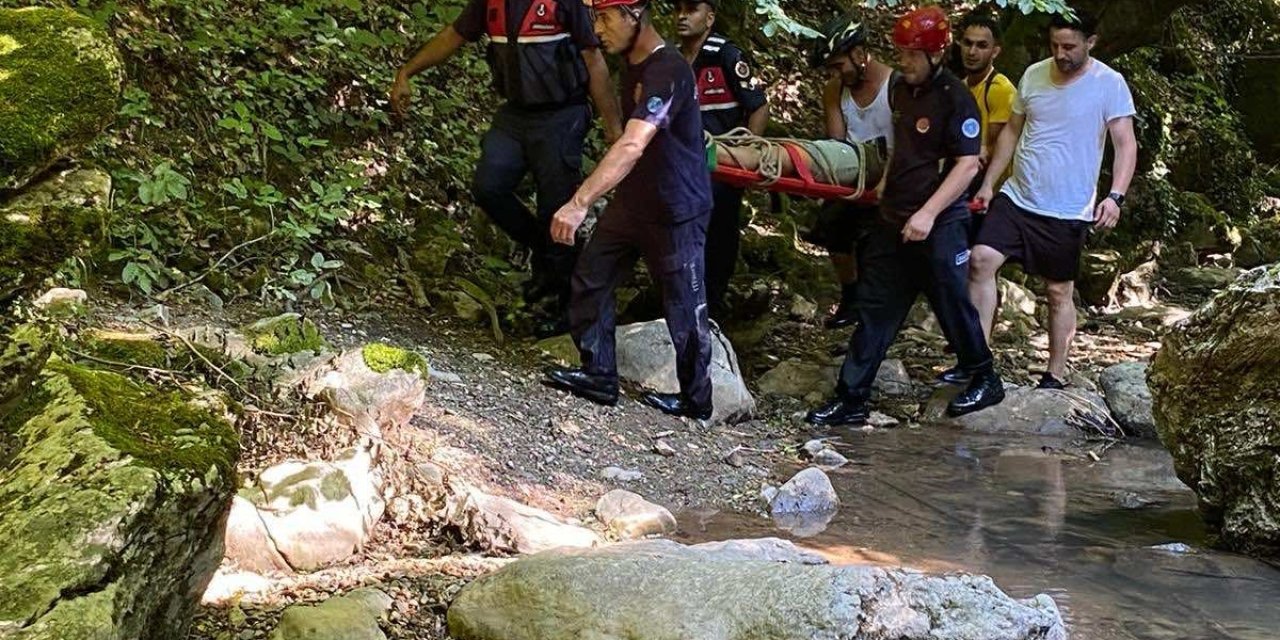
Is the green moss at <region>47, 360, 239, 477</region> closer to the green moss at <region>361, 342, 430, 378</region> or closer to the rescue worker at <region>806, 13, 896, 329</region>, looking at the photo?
the green moss at <region>361, 342, 430, 378</region>

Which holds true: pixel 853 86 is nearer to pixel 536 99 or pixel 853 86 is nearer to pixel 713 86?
pixel 713 86

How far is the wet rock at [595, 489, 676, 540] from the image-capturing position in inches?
169

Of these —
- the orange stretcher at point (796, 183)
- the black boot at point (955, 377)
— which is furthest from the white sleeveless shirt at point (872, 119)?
the black boot at point (955, 377)

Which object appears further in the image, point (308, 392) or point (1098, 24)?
point (1098, 24)

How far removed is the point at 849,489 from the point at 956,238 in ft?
5.49

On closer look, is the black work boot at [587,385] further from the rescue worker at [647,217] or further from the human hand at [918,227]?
the human hand at [918,227]

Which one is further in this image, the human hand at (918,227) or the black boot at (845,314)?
the black boot at (845,314)

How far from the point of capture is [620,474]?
4.93 m

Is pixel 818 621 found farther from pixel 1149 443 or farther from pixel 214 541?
pixel 1149 443

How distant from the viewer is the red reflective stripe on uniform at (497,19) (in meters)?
5.98

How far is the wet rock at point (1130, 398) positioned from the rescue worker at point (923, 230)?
24.1 inches

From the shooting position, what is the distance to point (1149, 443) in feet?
20.2

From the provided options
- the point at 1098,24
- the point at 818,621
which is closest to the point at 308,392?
the point at 818,621

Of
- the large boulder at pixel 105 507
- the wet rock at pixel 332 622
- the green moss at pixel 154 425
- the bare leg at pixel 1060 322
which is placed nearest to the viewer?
the large boulder at pixel 105 507
